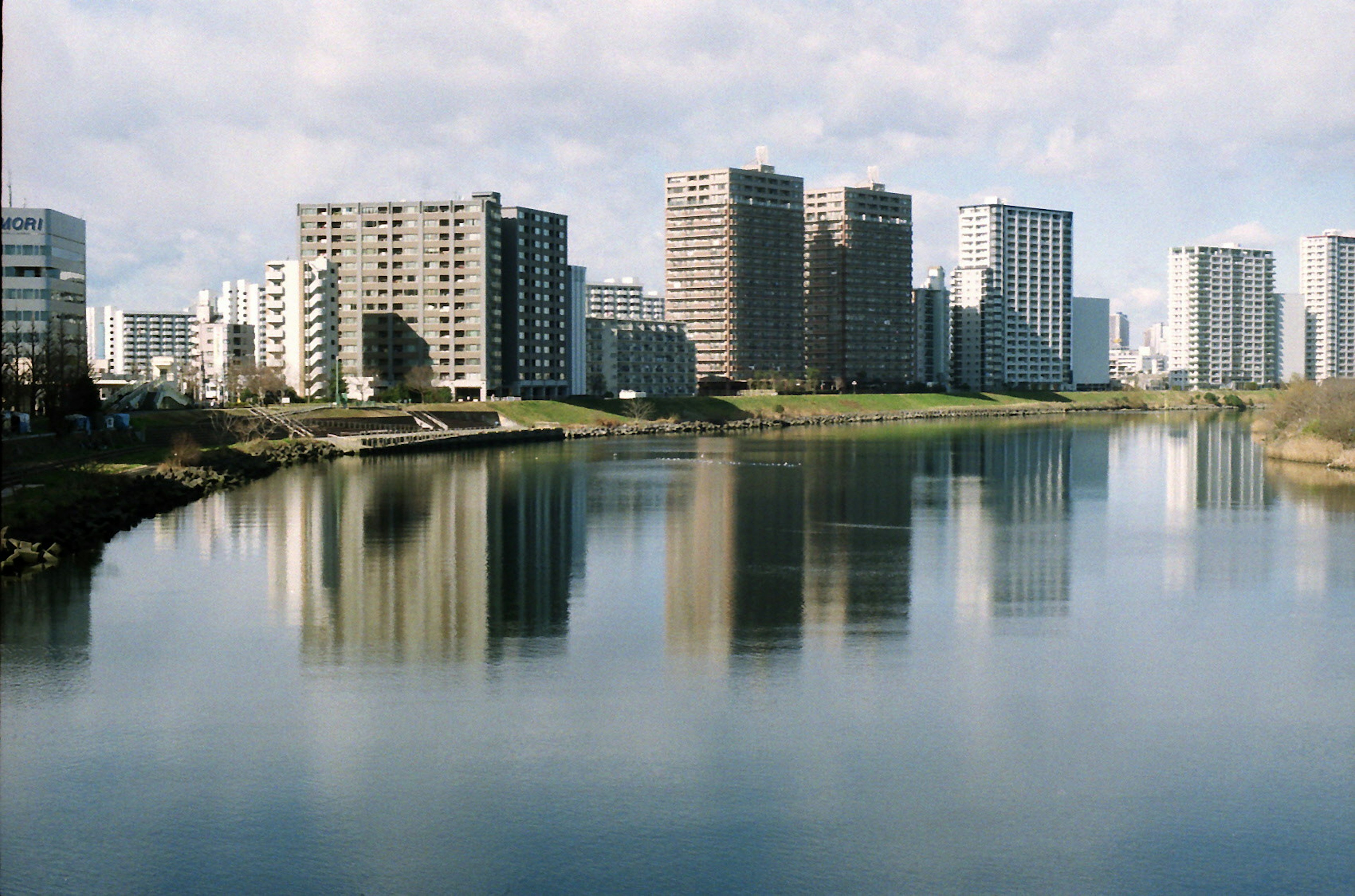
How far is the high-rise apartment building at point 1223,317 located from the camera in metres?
159

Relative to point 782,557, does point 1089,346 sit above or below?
above

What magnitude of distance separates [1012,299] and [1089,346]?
1390 cm

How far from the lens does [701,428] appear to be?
85875 mm

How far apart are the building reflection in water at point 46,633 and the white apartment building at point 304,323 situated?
62.1 meters

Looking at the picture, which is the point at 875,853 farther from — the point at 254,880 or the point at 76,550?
the point at 76,550

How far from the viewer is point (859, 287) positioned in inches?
5157

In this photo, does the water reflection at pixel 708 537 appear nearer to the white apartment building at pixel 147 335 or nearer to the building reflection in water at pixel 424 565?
the building reflection in water at pixel 424 565

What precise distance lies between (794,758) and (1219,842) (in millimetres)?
3927

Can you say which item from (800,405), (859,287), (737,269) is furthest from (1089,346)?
(800,405)

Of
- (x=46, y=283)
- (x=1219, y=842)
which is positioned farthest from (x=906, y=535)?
(x=46, y=283)

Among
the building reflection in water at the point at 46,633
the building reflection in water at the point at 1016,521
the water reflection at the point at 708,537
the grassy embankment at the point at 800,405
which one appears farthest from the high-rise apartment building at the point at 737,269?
the building reflection in water at the point at 46,633

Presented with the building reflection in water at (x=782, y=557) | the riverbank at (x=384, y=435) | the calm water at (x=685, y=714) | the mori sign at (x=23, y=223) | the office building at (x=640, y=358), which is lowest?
the calm water at (x=685, y=714)

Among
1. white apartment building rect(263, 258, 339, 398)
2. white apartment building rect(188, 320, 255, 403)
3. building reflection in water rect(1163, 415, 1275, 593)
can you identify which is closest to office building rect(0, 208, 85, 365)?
white apartment building rect(263, 258, 339, 398)

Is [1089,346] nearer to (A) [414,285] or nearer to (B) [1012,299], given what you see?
(B) [1012,299]
